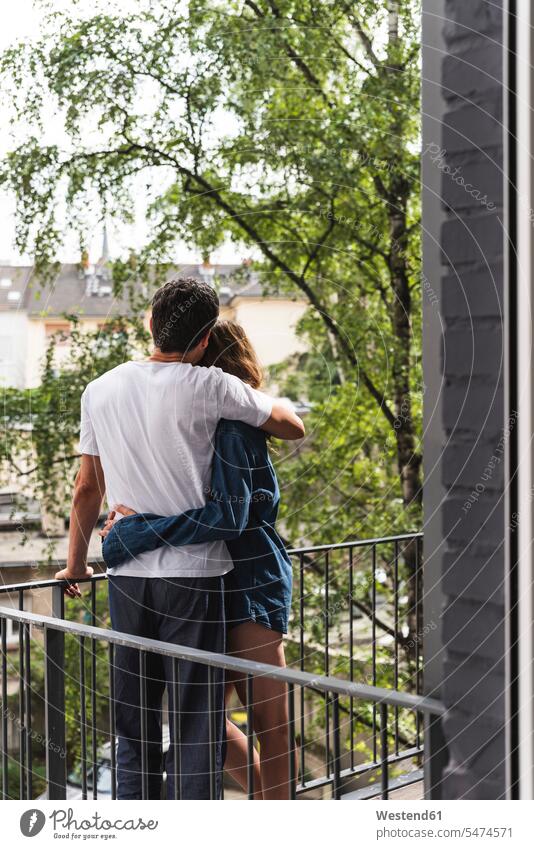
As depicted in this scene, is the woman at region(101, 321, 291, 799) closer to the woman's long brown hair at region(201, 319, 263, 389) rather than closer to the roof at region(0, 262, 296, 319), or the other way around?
the woman's long brown hair at region(201, 319, 263, 389)

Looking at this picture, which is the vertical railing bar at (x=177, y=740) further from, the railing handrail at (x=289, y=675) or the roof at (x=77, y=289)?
the roof at (x=77, y=289)

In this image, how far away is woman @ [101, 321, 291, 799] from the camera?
1891mm

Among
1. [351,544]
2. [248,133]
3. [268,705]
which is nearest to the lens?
[268,705]

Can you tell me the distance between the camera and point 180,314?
75.5 inches

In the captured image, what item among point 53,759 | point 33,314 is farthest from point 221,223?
point 53,759

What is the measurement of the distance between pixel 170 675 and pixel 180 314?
0.80 metres

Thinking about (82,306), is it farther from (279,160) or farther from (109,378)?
(109,378)

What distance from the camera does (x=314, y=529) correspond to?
7.60 metres

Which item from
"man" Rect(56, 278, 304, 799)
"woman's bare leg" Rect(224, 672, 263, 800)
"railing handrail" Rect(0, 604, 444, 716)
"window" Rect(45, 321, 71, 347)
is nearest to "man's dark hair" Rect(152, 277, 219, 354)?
"man" Rect(56, 278, 304, 799)

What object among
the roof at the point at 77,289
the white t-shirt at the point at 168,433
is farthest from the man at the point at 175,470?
the roof at the point at 77,289
